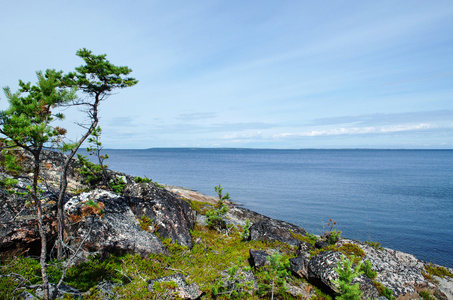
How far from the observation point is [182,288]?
9109mm

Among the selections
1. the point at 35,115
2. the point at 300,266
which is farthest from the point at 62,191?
the point at 300,266

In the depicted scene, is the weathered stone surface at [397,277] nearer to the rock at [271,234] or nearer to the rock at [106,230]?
the rock at [271,234]

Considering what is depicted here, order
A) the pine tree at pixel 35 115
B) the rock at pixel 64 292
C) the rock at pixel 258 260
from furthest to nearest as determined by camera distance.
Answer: the rock at pixel 258 260
the rock at pixel 64 292
the pine tree at pixel 35 115

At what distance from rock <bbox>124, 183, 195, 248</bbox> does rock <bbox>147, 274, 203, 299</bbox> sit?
4.15m

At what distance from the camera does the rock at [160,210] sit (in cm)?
1381

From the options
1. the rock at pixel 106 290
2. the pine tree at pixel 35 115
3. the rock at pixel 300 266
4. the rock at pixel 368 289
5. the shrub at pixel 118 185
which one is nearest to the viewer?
the pine tree at pixel 35 115

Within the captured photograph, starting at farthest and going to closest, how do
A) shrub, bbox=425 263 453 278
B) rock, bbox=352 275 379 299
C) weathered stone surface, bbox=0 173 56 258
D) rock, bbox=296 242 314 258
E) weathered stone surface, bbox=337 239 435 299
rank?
shrub, bbox=425 263 453 278
rock, bbox=296 242 314 258
weathered stone surface, bbox=337 239 435 299
rock, bbox=352 275 379 299
weathered stone surface, bbox=0 173 56 258

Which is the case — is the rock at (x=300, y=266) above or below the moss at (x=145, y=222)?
below

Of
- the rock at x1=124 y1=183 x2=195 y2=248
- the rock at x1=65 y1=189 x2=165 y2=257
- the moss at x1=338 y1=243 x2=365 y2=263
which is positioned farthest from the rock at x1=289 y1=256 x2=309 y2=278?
the rock at x1=65 y1=189 x2=165 y2=257

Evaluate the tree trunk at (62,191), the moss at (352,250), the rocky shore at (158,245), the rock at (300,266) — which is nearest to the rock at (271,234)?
the rocky shore at (158,245)

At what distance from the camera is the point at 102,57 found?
9359mm

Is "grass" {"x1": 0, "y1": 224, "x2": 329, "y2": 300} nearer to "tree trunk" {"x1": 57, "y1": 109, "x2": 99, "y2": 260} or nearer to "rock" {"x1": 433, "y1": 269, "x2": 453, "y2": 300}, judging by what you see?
"tree trunk" {"x1": 57, "y1": 109, "x2": 99, "y2": 260}

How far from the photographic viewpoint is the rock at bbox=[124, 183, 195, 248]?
13.8m

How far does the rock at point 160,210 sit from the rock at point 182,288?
4.15m
